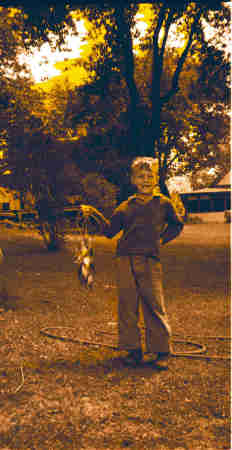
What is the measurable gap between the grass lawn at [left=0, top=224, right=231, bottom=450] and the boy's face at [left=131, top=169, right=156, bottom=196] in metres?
2.05

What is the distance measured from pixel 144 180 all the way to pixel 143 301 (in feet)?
4.45

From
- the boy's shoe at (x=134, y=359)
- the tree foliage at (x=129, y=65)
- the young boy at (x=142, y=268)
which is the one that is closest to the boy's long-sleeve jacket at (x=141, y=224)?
the young boy at (x=142, y=268)

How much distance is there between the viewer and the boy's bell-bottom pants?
15.3ft

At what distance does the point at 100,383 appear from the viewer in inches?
176

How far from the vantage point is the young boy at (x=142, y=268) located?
468 centimetres

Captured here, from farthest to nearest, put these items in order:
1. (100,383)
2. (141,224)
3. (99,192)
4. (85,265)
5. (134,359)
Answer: (99,192), (134,359), (141,224), (100,383), (85,265)

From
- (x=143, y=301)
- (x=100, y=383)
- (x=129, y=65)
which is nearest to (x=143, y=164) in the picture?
(x=143, y=301)

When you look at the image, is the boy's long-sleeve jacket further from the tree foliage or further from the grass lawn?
the tree foliage

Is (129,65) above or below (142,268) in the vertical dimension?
above

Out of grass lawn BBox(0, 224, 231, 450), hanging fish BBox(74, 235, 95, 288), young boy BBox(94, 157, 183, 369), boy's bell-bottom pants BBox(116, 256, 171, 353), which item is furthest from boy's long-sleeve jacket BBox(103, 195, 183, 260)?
grass lawn BBox(0, 224, 231, 450)

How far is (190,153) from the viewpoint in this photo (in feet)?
89.8

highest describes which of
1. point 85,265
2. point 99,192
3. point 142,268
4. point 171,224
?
point 99,192

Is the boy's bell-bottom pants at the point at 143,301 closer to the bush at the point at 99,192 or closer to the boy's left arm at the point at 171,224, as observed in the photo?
the boy's left arm at the point at 171,224

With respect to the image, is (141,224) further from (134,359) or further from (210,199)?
(210,199)
